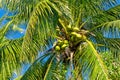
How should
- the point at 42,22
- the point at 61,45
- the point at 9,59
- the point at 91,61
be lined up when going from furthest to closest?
1. the point at 9,59
2. the point at 61,45
3. the point at 42,22
4. the point at 91,61

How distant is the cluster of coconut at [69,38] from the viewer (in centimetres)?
1192

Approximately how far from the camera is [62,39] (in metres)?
12.0

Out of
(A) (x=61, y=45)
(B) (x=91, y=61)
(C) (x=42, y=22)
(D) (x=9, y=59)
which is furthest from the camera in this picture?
(D) (x=9, y=59)

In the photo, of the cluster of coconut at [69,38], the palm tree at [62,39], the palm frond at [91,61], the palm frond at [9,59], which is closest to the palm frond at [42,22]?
the palm tree at [62,39]

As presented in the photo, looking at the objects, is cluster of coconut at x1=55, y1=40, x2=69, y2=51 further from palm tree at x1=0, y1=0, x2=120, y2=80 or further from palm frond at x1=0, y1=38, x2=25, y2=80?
palm frond at x1=0, y1=38, x2=25, y2=80

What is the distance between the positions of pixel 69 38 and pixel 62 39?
19 cm

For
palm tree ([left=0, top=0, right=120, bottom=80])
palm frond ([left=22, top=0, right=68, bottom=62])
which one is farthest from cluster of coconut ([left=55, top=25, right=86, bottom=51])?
palm frond ([left=22, top=0, right=68, bottom=62])

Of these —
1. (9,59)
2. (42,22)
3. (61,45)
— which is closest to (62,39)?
(61,45)

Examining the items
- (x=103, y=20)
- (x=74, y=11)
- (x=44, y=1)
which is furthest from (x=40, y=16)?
(x=103, y=20)

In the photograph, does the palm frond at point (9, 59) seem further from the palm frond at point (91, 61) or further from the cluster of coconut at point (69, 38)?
the palm frond at point (91, 61)

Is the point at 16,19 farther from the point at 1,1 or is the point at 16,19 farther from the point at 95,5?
the point at 95,5

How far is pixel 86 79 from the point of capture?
36.8ft

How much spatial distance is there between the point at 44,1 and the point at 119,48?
2288 millimetres

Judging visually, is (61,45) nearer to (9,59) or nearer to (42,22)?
(42,22)
